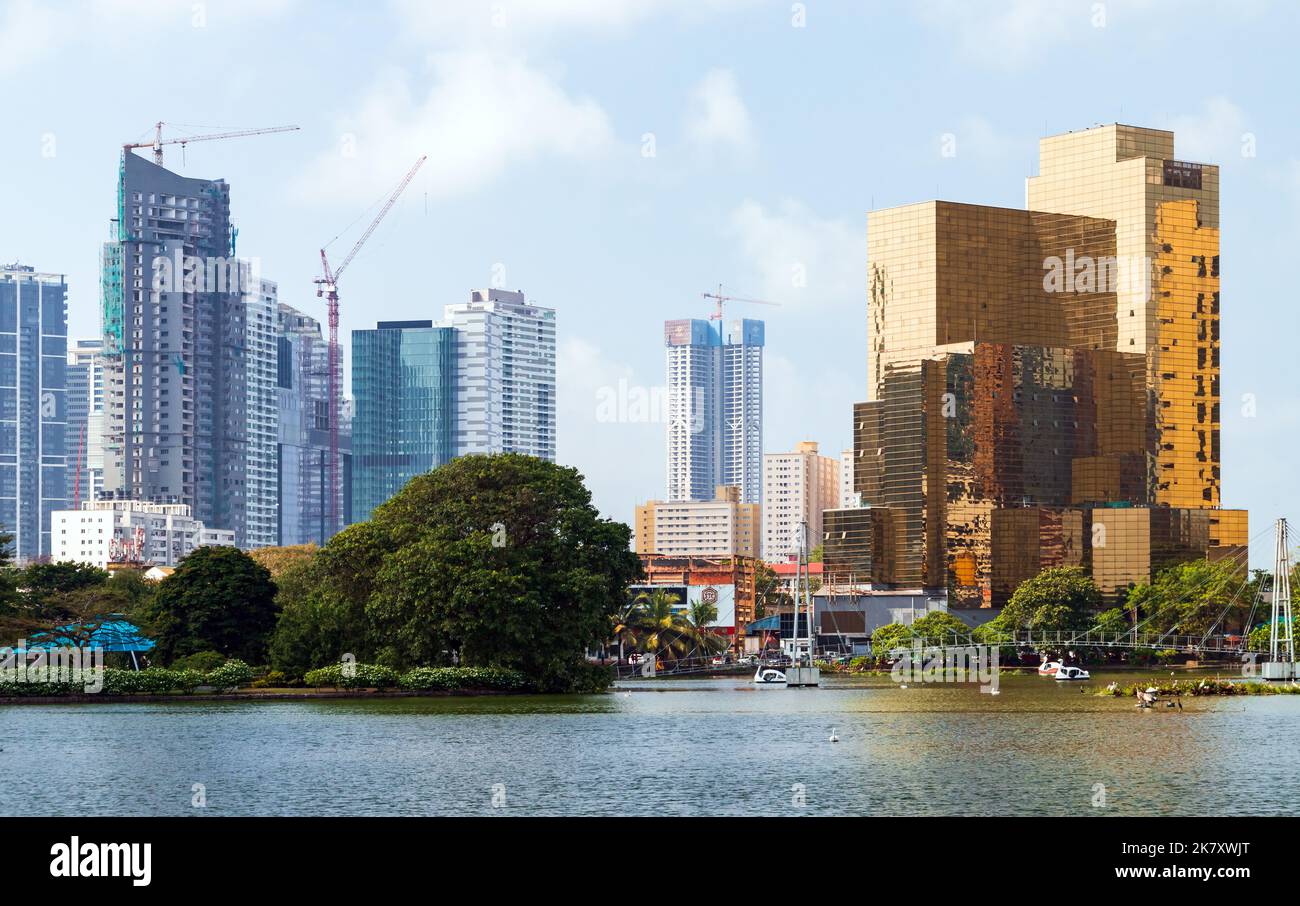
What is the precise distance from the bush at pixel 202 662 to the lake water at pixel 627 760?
1041cm

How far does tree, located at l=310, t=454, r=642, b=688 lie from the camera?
112938mm

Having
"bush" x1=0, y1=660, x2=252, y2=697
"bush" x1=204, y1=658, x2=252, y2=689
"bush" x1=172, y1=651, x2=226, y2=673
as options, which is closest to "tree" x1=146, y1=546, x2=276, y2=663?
"bush" x1=172, y1=651, x2=226, y2=673

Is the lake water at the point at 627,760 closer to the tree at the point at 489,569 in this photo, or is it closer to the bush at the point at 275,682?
the tree at the point at 489,569

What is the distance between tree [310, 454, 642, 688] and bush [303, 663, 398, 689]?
1333 mm

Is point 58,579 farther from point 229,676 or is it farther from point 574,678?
point 574,678

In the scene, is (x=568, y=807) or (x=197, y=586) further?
(x=197, y=586)

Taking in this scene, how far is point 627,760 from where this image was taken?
74.2 meters

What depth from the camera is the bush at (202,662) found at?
118 meters

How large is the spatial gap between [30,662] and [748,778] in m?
71.2

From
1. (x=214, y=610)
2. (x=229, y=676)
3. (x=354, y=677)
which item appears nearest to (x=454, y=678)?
(x=354, y=677)
